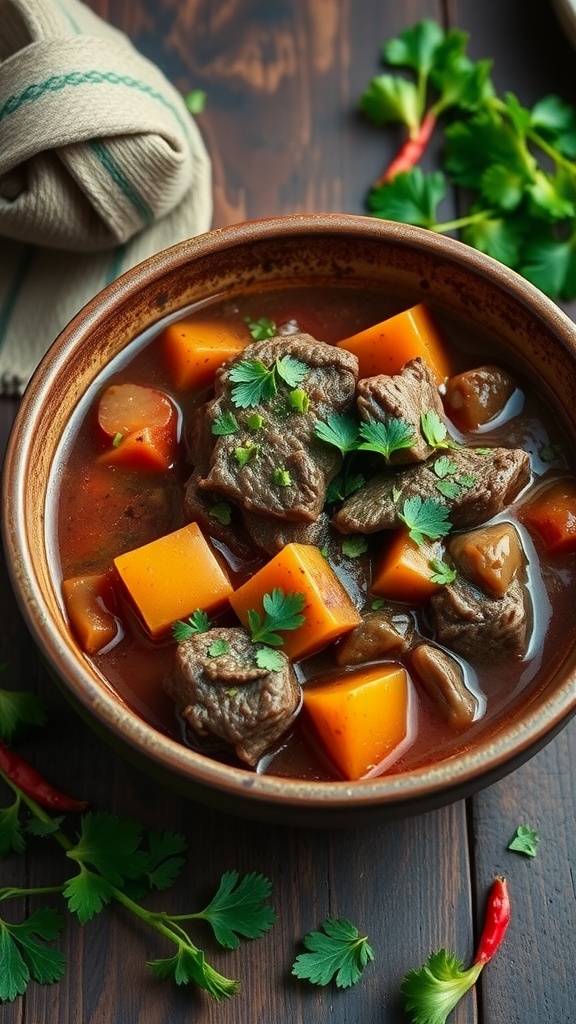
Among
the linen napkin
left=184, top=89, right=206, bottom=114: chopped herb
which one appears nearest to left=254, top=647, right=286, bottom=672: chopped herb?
the linen napkin

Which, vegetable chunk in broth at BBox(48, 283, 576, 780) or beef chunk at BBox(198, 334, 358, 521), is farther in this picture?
beef chunk at BBox(198, 334, 358, 521)

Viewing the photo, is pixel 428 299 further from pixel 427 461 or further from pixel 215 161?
pixel 215 161

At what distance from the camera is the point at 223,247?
11.4 feet

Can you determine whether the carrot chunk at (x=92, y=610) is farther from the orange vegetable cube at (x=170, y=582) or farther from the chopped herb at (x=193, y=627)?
the chopped herb at (x=193, y=627)

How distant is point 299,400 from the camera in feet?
10.7

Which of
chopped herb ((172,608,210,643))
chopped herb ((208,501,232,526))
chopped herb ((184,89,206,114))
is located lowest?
chopped herb ((172,608,210,643))

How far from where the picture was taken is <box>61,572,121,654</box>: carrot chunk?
3.21 metres

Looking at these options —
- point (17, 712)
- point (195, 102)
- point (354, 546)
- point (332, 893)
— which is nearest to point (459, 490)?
point (354, 546)

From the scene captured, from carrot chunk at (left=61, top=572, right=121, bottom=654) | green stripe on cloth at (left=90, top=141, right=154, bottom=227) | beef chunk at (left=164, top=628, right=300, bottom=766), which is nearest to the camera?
beef chunk at (left=164, top=628, right=300, bottom=766)

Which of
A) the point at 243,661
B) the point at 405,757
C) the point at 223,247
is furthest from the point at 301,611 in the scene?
the point at 223,247

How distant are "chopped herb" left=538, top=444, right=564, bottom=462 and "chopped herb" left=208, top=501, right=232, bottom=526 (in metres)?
0.95

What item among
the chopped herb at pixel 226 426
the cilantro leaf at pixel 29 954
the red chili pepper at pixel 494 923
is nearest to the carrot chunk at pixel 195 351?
the chopped herb at pixel 226 426

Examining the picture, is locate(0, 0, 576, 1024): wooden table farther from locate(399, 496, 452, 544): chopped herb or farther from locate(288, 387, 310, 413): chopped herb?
locate(288, 387, 310, 413): chopped herb

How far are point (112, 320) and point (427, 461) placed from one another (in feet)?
3.39
